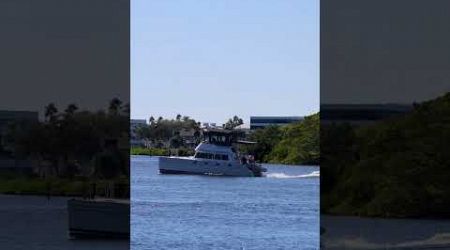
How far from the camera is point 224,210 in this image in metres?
25.4

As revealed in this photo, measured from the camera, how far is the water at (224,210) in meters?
18.2

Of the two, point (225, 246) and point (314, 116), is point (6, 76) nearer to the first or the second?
point (225, 246)

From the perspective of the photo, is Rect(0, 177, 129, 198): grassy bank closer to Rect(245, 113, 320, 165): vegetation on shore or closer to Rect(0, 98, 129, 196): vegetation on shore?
Rect(0, 98, 129, 196): vegetation on shore

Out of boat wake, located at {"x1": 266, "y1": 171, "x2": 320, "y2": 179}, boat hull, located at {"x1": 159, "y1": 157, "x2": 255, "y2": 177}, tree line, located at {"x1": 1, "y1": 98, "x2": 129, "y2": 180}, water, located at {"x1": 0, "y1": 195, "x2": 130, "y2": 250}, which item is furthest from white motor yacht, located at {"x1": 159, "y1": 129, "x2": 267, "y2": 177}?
water, located at {"x1": 0, "y1": 195, "x2": 130, "y2": 250}

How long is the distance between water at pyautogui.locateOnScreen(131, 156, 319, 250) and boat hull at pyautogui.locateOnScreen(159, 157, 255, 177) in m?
0.21

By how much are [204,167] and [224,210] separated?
651 cm

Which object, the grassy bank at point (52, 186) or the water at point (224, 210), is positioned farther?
the water at point (224, 210)

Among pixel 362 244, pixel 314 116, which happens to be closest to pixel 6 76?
pixel 362 244

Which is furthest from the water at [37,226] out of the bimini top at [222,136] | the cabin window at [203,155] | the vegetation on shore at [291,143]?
the cabin window at [203,155]

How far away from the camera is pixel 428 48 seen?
9125 mm

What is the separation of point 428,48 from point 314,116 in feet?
33.1

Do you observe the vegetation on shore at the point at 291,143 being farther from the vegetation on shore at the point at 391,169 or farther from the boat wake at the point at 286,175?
the vegetation on shore at the point at 391,169

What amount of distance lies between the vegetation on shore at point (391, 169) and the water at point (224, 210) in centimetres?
497

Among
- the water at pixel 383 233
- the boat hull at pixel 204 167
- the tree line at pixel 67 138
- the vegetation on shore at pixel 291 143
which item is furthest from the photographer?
the boat hull at pixel 204 167
